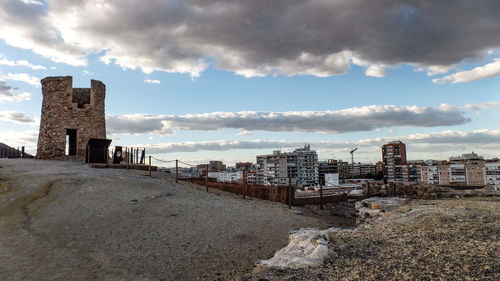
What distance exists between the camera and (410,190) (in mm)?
18375

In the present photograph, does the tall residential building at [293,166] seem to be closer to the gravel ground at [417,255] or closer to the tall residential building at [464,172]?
the tall residential building at [464,172]

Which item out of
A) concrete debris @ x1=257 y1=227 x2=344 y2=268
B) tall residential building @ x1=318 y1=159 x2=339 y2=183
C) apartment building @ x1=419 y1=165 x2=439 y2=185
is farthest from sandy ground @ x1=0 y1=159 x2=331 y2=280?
tall residential building @ x1=318 y1=159 x2=339 y2=183

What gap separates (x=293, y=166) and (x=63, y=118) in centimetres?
10188

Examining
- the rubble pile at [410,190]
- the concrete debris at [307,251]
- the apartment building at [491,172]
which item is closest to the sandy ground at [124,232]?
the concrete debris at [307,251]

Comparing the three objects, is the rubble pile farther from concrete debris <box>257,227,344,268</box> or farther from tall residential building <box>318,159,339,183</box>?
tall residential building <box>318,159,339,183</box>

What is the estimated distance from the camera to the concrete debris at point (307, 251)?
15.8 ft

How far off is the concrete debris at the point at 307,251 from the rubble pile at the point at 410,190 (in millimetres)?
14135

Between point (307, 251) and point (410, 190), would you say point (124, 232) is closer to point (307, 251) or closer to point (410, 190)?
point (307, 251)

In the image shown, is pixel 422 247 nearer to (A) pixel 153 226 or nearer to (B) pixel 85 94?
(A) pixel 153 226

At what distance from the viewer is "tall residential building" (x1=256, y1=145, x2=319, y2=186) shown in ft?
383

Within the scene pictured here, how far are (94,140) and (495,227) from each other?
21695mm

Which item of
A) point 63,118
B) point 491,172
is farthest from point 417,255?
point 491,172

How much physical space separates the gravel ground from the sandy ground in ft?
6.55

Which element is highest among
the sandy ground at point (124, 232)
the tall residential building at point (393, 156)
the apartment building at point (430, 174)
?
the tall residential building at point (393, 156)
